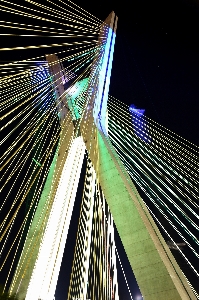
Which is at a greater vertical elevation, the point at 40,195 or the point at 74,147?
the point at 74,147

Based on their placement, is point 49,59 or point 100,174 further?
point 49,59

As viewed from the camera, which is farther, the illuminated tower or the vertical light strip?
the illuminated tower

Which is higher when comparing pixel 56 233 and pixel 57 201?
pixel 57 201

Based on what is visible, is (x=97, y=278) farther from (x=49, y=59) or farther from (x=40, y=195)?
(x=49, y=59)

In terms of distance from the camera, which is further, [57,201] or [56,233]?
[57,201]

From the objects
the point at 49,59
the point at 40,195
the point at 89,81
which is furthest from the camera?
the point at 49,59

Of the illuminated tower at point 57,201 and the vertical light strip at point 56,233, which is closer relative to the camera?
the vertical light strip at point 56,233

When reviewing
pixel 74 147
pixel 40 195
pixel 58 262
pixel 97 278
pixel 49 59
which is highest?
pixel 49 59

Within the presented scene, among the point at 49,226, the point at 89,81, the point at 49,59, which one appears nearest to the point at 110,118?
the point at 89,81

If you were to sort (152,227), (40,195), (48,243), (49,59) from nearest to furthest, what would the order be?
(152,227) < (48,243) < (40,195) < (49,59)

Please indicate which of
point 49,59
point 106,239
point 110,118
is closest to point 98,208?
point 106,239
